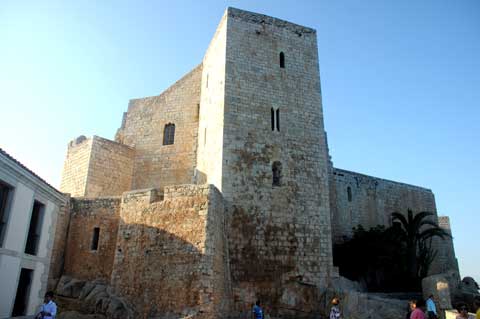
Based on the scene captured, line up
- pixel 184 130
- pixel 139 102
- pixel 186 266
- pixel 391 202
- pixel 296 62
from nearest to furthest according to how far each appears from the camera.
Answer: pixel 186 266, pixel 296 62, pixel 184 130, pixel 139 102, pixel 391 202

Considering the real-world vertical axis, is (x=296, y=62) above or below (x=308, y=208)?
above

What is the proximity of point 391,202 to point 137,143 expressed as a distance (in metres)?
14.7

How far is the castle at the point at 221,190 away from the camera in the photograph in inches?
472

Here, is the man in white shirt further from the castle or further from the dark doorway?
the castle

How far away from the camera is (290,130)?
15.4m

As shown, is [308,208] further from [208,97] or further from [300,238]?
[208,97]

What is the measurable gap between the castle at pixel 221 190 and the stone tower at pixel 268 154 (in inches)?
1.7

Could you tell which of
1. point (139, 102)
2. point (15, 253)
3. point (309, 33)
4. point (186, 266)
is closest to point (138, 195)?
point (186, 266)

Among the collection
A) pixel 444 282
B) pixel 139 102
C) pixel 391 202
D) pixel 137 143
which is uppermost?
pixel 139 102

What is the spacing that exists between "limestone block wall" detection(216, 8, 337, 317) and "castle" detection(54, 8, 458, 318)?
1.6 inches

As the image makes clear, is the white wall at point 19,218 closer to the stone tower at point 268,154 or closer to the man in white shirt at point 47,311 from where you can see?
the man in white shirt at point 47,311

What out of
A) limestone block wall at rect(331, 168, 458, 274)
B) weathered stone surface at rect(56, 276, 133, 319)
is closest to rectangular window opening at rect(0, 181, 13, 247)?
weathered stone surface at rect(56, 276, 133, 319)

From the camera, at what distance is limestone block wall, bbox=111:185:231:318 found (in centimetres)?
1116

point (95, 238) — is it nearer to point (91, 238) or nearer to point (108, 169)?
point (91, 238)
